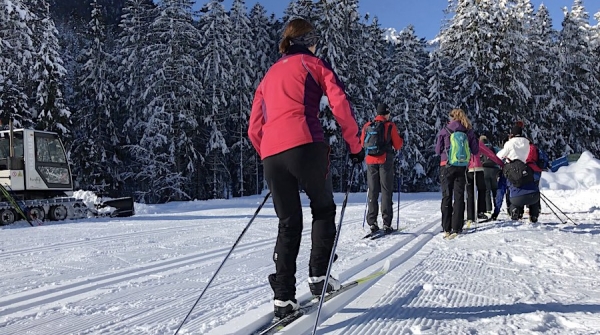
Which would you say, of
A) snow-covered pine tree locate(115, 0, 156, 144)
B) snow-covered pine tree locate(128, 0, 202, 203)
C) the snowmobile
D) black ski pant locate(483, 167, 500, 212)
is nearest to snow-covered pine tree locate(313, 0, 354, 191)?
snow-covered pine tree locate(128, 0, 202, 203)

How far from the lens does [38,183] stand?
12.5 m

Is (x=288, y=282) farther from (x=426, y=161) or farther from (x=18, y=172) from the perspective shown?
(x=426, y=161)

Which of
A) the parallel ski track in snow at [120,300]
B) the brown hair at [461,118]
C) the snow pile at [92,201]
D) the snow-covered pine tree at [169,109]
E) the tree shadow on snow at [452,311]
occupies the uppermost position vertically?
the snow-covered pine tree at [169,109]

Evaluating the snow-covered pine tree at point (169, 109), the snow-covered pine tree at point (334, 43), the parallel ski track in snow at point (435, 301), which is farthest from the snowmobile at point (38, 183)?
the snow-covered pine tree at point (334, 43)

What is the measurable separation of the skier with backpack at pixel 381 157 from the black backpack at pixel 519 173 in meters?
2.12

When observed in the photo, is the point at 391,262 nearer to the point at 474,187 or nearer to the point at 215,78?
the point at 474,187

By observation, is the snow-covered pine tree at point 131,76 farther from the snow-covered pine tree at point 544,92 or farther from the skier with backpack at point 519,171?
the snow-covered pine tree at point 544,92

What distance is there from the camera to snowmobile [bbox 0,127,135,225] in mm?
11625

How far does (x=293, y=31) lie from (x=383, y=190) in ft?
14.0

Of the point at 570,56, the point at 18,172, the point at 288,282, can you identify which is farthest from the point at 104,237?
the point at 570,56

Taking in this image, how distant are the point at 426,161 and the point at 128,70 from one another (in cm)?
2294

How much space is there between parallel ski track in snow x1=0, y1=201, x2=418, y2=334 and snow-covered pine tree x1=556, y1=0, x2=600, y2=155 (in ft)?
120

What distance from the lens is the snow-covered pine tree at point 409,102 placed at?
106ft

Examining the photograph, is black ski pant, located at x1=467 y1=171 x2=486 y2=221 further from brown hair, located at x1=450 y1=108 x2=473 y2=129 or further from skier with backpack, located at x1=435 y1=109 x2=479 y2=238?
brown hair, located at x1=450 y1=108 x2=473 y2=129
